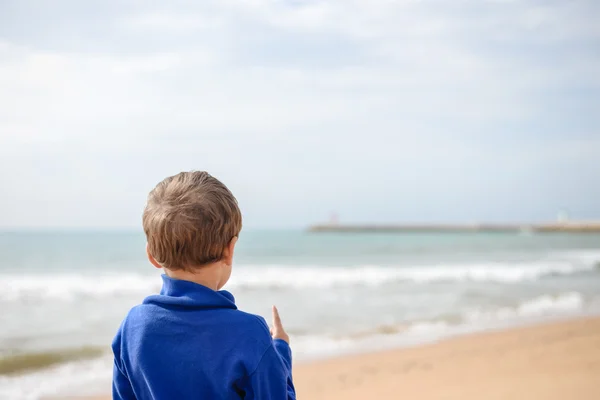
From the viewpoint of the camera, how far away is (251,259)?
2030 cm

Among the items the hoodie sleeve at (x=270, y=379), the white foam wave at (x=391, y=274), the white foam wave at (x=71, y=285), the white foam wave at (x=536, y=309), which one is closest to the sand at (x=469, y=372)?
the white foam wave at (x=536, y=309)

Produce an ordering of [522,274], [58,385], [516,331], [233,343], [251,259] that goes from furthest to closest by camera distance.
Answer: [251,259], [522,274], [516,331], [58,385], [233,343]

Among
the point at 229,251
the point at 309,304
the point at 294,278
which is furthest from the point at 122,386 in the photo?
the point at 294,278

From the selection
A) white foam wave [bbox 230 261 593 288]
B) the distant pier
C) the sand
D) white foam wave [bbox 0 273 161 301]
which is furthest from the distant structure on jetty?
the sand

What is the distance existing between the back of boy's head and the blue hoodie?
7cm

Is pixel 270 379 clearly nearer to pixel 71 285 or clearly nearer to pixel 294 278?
pixel 71 285

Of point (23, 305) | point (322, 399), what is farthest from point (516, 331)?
point (23, 305)

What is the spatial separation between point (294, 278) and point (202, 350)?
12897 mm

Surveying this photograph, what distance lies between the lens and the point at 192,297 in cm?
121

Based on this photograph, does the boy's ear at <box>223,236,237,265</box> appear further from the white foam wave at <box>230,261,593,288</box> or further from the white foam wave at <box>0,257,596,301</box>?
the white foam wave at <box>230,261,593,288</box>

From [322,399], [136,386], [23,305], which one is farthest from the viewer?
[23,305]

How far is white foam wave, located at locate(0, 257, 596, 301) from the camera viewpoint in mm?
11609

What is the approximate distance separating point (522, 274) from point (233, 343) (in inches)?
573

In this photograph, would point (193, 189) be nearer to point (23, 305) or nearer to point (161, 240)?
point (161, 240)
